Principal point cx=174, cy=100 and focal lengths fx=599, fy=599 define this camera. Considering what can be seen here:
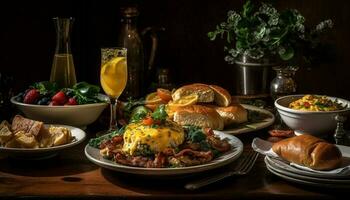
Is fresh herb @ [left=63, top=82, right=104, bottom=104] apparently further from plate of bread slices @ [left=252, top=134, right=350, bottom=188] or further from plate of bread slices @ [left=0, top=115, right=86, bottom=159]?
plate of bread slices @ [left=252, top=134, right=350, bottom=188]

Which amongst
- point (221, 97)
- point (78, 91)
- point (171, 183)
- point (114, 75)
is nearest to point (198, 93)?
point (221, 97)

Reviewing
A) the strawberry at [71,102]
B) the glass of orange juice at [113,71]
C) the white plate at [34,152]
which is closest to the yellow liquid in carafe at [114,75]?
the glass of orange juice at [113,71]

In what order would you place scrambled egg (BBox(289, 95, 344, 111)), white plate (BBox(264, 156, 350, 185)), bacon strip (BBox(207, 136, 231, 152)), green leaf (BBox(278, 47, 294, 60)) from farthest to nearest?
green leaf (BBox(278, 47, 294, 60)) → scrambled egg (BBox(289, 95, 344, 111)) → bacon strip (BBox(207, 136, 231, 152)) → white plate (BBox(264, 156, 350, 185))

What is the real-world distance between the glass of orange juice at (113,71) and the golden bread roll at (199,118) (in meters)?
0.21

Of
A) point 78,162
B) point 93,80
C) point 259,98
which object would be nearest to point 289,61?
point 259,98

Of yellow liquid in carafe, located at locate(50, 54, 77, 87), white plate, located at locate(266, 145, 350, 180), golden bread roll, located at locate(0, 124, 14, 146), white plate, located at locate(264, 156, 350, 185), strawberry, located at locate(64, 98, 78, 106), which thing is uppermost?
yellow liquid in carafe, located at locate(50, 54, 77, 87)

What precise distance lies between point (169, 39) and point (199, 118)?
1018 mm

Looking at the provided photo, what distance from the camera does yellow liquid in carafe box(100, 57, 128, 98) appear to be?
196cm

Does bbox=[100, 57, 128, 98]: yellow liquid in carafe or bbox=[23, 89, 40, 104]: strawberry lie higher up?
bbox=[100, 57, 128, 98]: yellow liquid in carafe

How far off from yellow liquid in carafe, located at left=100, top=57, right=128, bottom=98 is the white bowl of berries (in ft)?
0.23

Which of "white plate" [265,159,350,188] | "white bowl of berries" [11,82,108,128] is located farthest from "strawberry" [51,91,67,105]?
"white plate" [265,159,350,188]

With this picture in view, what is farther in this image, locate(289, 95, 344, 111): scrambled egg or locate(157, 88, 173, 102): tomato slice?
locate(157, 88, 173, 102): tomato slice

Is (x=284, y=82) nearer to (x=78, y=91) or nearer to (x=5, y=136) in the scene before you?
(x=78, y=91)

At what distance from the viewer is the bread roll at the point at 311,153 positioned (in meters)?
1.44
